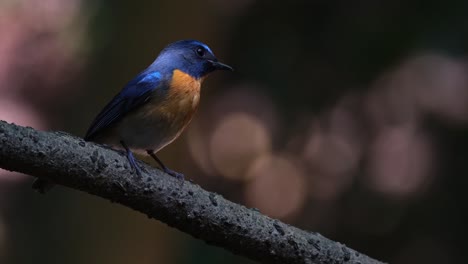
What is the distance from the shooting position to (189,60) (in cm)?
427

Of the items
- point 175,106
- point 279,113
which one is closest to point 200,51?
point 175,106

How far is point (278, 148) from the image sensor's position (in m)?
6.88

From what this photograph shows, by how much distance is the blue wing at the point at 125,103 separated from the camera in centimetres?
375

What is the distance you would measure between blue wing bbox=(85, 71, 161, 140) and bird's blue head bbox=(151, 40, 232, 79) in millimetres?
286

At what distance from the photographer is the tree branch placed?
2.42 m

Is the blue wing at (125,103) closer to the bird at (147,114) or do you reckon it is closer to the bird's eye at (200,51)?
the bird at (147,114)

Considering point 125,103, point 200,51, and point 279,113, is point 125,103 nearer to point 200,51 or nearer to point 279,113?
point 200,51

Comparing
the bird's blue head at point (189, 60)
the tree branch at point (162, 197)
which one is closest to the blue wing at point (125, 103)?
the bird's blue head at point (189, 60)

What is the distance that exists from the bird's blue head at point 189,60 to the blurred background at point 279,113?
1772 millimetres

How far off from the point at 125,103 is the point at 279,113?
2.99 m

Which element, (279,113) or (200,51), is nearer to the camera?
(200,51)

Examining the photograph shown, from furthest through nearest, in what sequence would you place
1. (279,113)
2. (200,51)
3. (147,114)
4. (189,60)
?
(279,113), (200,51), (189,60), (147,114)

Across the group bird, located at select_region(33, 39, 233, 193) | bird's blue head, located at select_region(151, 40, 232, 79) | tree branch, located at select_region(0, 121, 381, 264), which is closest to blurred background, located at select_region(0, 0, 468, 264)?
bird's blue head, located at select_region(151, 40, 232, 79)

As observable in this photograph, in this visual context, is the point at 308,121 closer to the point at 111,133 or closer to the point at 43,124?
the point at 43,124
